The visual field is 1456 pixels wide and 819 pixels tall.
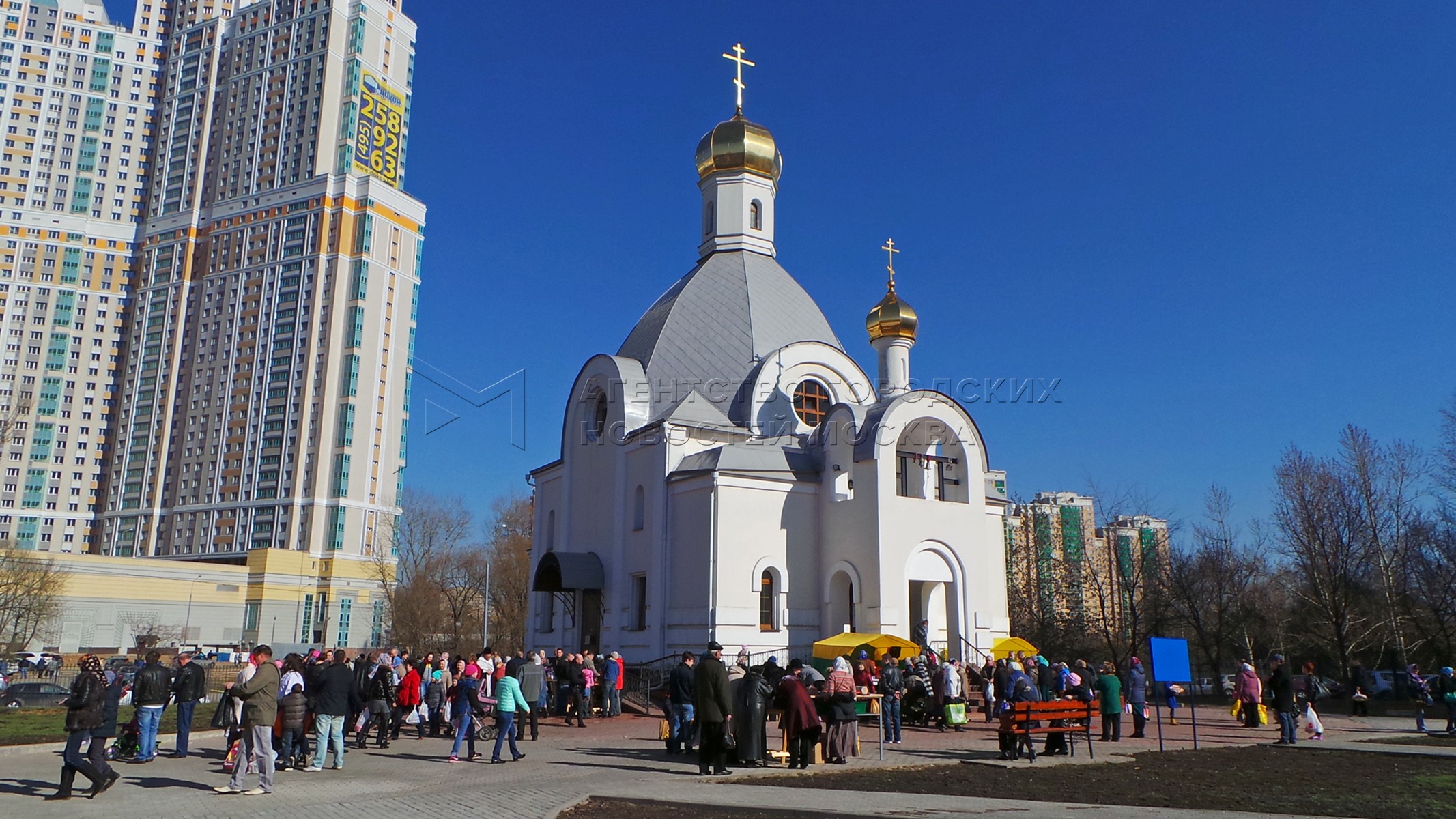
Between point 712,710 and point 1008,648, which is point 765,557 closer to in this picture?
point 1008,648

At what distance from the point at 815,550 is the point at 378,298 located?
62.0 meters

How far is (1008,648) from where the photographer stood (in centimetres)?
2248

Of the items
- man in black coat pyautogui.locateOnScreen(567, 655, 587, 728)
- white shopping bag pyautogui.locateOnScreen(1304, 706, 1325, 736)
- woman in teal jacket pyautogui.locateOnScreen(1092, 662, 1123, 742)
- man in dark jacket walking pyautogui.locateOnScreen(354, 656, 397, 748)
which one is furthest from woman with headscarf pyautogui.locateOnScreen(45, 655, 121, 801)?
white shopping bag pyautogui.locateOnScreen(1304, 706, 1325, 736)

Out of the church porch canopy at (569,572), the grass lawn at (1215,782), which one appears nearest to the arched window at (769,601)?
the church porch canopy at (569,572)

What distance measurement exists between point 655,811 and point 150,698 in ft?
23.8

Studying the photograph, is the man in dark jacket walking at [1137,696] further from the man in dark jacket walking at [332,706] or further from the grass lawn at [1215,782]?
the man in dark jacket walking at [332,706]

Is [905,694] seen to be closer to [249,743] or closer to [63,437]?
[249,743]

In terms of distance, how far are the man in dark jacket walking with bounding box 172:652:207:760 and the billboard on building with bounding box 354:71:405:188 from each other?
7703cm

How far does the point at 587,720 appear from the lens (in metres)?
19.3

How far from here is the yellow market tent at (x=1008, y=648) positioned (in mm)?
22406

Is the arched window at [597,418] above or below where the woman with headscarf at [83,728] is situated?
above

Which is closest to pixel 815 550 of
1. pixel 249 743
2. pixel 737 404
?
pixel 737 404

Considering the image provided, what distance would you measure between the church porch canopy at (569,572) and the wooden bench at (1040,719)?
558 inches

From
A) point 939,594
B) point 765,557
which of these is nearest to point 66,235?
point 765,557
